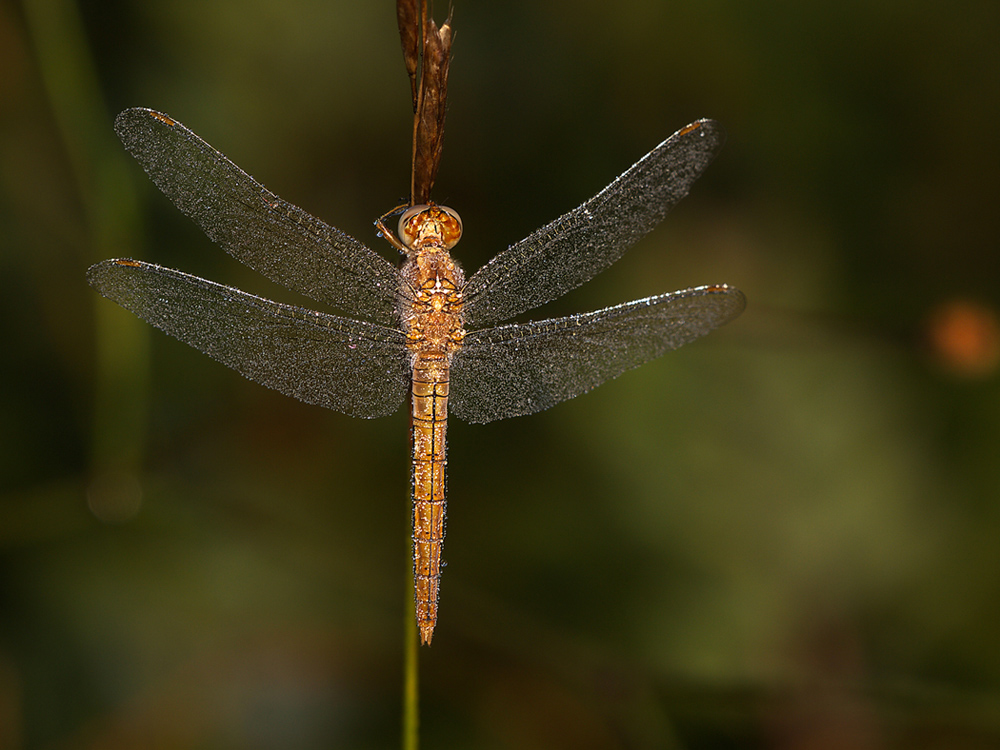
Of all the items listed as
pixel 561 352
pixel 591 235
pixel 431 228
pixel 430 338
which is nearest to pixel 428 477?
pixel 430 338

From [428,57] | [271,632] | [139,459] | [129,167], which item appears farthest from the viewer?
[271,632]

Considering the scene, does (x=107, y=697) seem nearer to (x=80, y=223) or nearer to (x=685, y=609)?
(x=80, y=223)

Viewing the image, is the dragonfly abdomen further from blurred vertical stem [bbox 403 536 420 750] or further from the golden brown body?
blurred vertical stem [bbox 403 536 420 750]

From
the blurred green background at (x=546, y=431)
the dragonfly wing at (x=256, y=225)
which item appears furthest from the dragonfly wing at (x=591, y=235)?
the blurred green background at (x=546, y=431)

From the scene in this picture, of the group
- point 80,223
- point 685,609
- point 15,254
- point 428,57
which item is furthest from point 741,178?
point 15,254

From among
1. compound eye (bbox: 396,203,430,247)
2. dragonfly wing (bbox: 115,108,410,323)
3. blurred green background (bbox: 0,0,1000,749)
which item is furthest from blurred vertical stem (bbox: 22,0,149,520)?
compound eye (bbox: 396,203,430,247)

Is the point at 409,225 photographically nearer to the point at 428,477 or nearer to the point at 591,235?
the point at 591,235

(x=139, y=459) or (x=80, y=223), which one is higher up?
(x=80, y=223)

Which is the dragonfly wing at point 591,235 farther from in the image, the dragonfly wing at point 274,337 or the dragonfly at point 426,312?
the dragonfly wing at point 274,337
